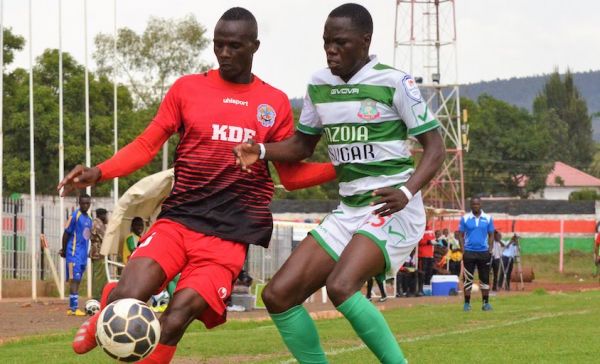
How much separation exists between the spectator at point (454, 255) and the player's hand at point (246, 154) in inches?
1211

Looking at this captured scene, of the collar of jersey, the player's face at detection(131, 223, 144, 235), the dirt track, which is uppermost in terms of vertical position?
the collar of jersey

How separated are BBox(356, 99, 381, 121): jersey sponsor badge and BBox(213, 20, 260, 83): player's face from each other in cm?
92

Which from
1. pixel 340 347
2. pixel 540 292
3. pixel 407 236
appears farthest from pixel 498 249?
pixel 407 236

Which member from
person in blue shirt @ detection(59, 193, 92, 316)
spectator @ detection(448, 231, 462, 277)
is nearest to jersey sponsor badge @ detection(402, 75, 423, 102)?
person in blue shirt @ detection(59, 193, 92, 316)

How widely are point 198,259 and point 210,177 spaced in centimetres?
57

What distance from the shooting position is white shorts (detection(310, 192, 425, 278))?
8070 millimetres

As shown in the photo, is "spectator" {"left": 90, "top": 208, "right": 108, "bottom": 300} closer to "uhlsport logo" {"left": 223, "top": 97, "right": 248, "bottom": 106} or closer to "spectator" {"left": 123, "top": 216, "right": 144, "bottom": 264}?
"spectator" {"left": 123, "top": 216, "right": 144, "bottom": 264}

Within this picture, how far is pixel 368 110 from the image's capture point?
8.11 m

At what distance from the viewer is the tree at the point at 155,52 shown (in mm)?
67750

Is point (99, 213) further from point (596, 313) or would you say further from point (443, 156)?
point (443, 156)

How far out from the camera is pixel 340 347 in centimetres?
1393

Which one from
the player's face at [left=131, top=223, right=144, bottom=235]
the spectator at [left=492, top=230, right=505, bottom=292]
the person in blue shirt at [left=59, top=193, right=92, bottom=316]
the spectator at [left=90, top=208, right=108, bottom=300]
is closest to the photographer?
the player's face at [left=131, top=223, right=144, bottom=235]

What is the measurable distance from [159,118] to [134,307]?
63.5 inches

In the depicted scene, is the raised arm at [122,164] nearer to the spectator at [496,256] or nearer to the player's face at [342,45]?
the player's face at [342,45]
